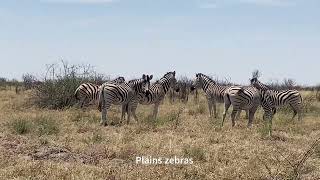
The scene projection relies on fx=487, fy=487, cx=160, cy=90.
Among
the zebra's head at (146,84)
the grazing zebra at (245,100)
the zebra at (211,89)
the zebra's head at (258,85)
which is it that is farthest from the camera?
the zebra at (211,89)

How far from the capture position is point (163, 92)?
1658cm

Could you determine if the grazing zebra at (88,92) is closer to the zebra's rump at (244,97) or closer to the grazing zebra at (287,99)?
the zebra's rump at (244,97)

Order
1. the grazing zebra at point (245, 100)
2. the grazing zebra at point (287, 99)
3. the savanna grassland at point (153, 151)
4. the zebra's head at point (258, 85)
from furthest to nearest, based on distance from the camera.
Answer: the grazing zebra at point (287, 99) → the zebra's head at point (258, 85) → the grazing zebra at point (245, 100) → the savanna grassland at point (153, 151)

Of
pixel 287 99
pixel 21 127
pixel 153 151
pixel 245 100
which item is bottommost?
pixel 153 151

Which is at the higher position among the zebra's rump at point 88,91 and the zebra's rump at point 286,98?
the zebra's rump at point 88,91

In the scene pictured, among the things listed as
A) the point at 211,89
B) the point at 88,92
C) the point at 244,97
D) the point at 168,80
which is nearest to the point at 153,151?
the point at 244,97

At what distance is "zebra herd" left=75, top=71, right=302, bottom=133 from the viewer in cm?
1377

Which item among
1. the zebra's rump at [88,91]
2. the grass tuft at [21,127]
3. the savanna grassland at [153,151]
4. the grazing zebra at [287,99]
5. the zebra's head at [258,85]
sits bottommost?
the savanna grassland at [153,151]

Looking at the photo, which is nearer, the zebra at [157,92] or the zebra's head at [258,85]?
the zebra's head at [258,85]

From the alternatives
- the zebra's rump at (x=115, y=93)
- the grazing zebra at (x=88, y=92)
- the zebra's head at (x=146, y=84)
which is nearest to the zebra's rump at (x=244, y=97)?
the zebra's head at (x=146, y=84)

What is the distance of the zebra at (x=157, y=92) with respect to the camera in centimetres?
1548

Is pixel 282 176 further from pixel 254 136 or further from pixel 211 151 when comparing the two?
pixel 254 136

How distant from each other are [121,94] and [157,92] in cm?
205

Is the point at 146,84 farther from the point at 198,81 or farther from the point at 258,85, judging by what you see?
the point at 198,81
